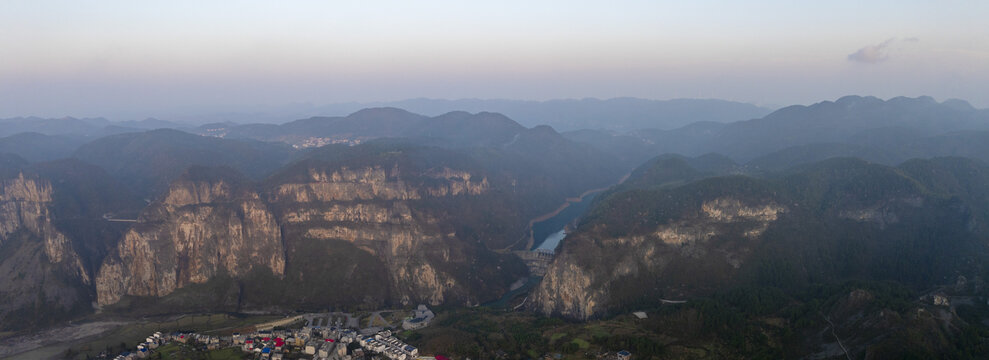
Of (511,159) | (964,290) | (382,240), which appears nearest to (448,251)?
(382,240)

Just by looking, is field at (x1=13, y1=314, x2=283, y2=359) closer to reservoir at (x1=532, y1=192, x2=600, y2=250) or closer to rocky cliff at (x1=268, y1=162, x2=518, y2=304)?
rocky cliff at (x1=268, y1=162, x2=518, y2=304)

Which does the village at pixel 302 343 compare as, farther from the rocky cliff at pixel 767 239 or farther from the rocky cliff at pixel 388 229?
the rocky cliff at pixel 767 239

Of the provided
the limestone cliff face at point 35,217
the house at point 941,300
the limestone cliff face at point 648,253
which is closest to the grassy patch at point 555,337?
the limestone cliff face at point 648,253

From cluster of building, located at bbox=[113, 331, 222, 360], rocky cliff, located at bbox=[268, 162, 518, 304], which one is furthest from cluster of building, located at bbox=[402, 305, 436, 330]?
cluster of building, located at bbox=[113, 331, 222, 360]

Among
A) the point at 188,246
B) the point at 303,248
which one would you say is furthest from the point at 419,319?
the point at 188,246

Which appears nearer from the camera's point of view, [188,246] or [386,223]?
[188,246]

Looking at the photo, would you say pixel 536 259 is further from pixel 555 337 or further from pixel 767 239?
pixel 555 337

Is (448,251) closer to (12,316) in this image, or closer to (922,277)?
(12,316)
